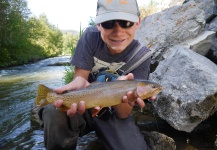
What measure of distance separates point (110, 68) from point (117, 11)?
0.79 meters

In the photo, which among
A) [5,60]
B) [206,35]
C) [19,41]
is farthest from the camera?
[19,41]

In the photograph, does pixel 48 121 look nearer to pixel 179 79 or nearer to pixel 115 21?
pixel 115 21

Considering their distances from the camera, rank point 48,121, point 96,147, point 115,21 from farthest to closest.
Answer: point 96,147 < point 48,121 < point 115,21

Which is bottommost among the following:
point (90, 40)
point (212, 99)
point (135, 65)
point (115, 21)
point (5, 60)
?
point (5, 60)

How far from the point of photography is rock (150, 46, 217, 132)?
3.15m

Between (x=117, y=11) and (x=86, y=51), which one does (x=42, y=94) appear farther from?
(x=117, y=11)

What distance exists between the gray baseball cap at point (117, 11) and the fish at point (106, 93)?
736mm

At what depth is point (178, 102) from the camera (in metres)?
3.29

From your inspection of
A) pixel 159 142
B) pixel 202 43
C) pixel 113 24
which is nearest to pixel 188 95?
pixel 159 142

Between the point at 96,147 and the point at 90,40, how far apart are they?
5.27 ft

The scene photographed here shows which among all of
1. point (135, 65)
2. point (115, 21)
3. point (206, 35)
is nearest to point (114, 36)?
point (115, 21)

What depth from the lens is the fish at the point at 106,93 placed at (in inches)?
94.8

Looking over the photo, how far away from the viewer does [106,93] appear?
2.43m

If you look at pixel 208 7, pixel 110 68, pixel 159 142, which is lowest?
pixel 159 142
